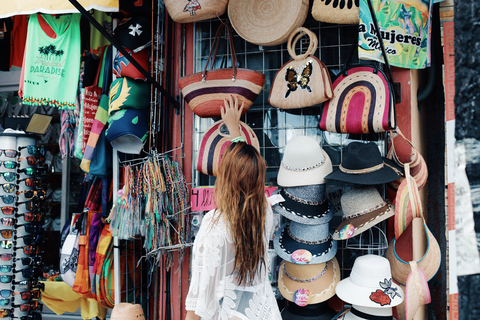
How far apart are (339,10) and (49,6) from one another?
2.04 m

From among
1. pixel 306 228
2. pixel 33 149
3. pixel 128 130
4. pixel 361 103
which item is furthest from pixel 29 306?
pixel 361 103

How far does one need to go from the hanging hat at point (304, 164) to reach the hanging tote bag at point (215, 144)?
1.15 ft

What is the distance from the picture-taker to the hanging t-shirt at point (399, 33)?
2.85m

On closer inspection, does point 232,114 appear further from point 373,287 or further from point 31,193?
point 31,193

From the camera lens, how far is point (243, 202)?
213cm

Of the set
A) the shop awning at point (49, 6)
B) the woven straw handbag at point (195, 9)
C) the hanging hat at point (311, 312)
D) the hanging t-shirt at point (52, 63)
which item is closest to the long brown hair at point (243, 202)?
the hanging hat at point (311, 312)

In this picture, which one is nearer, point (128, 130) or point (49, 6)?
point (49, 6)

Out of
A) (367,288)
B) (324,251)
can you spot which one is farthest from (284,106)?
(367,288)

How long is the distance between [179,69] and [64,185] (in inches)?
94.5

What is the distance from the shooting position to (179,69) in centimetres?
352

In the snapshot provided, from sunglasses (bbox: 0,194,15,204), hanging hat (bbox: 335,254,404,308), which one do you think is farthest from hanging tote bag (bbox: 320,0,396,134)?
sunglasses (bbox: 0,194,15,204)

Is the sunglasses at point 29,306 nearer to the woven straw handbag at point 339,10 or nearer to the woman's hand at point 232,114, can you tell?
the woman's hand at point 232,114

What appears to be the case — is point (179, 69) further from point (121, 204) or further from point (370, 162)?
point (370, 162)

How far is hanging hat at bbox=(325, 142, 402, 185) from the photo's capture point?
2.59 m
